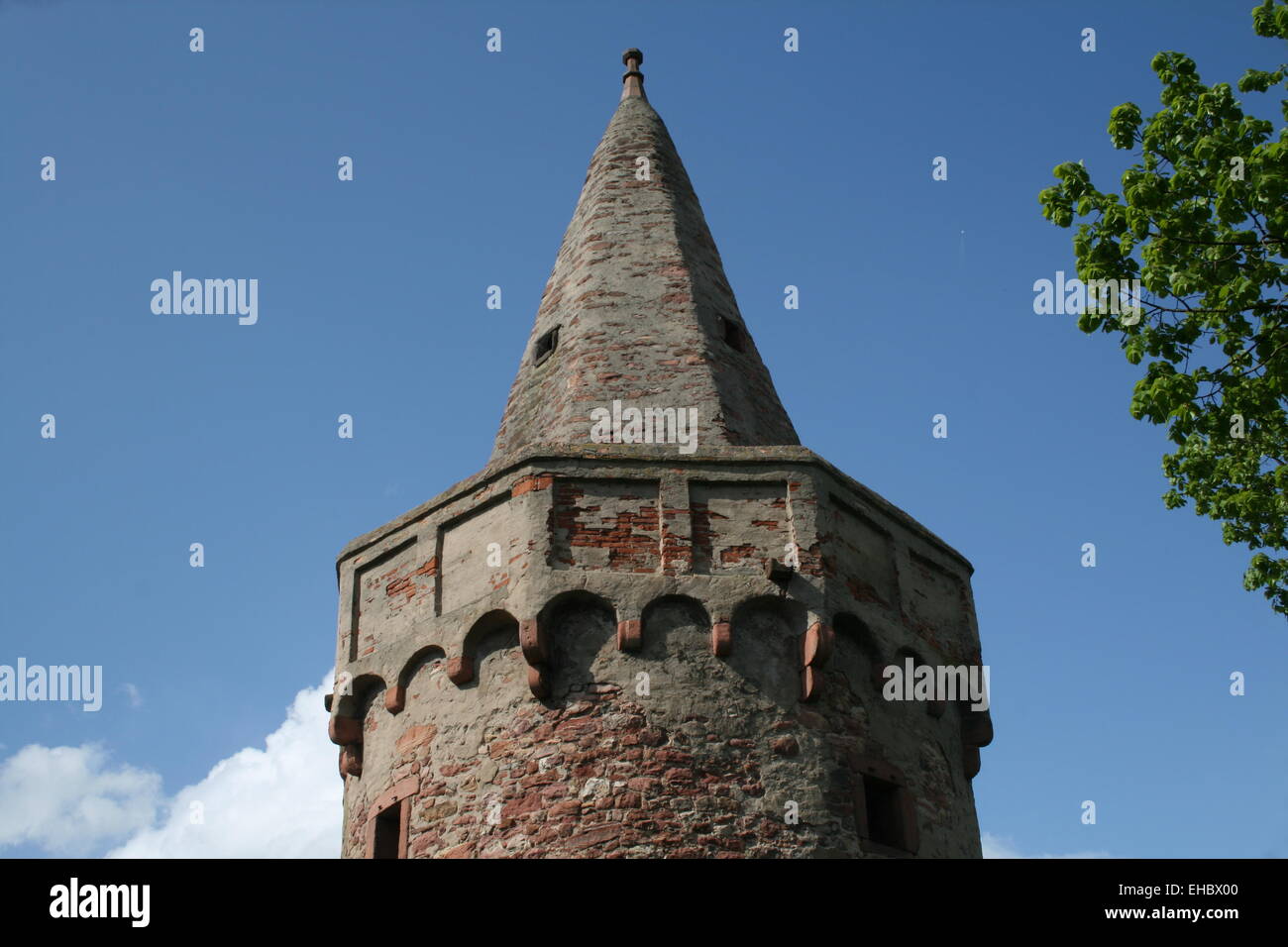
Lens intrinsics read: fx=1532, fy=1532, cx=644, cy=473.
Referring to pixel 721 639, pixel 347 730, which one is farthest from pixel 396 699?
pixel 721 639

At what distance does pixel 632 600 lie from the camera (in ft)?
32.7

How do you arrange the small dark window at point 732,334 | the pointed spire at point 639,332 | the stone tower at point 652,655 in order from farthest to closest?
the small dark window at point 732,334 < the pointed spire at point 639,332 < the stone tower at point 652,655

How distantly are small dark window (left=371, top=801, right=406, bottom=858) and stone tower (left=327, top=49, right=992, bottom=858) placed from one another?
2cm

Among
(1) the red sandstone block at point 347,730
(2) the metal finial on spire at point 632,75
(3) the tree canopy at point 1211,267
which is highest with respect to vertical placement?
(2) the metal finial on spire at point 632,75

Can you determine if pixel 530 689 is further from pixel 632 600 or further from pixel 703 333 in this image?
pixel 703 333

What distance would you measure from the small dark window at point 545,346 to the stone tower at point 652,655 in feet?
3.59

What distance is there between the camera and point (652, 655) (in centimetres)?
987

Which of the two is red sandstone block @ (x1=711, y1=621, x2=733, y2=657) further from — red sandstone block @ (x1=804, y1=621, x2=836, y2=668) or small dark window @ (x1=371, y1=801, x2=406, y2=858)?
small dark window @ (x1=371, y1=801, x2=406, y2=858)

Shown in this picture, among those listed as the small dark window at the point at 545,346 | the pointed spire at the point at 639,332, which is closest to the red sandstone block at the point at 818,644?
the pointed spire at the point at 639,332

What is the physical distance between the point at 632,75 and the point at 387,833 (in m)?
9.52

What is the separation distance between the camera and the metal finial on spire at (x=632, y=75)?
16547 millimetres

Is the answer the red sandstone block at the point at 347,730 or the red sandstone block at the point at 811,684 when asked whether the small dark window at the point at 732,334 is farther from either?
the red sandstone block at the point at 347,730
